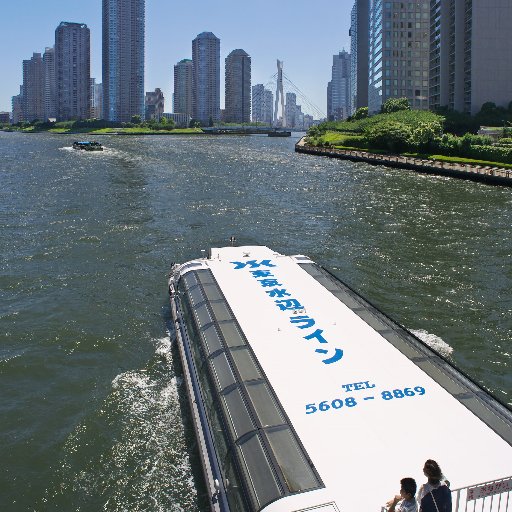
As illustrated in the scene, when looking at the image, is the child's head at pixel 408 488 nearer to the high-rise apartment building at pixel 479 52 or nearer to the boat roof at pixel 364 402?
the boat roof at pixel 364 402

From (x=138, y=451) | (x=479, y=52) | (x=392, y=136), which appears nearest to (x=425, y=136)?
(x=392, y=136)

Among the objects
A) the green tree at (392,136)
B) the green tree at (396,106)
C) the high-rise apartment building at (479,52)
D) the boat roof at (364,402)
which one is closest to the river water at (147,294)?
the boat roof at (364,402)

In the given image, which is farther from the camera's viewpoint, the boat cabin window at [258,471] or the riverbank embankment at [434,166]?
the riverbank embankment at [434,166]

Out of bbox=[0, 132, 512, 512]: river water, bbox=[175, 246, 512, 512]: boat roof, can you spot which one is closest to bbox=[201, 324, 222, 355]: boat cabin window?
bbox=[175, 246, 512, 512]: boat roof

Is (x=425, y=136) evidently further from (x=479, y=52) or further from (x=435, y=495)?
(x=435, y=495)

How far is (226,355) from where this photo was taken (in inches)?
442

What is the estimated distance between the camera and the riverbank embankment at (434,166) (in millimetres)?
55612

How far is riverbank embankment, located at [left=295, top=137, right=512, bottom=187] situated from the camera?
182ft

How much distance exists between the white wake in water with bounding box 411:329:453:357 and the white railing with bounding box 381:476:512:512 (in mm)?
9510

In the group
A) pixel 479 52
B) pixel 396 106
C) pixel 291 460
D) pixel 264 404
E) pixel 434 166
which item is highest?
pixel 479 52

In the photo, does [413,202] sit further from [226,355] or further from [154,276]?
[226,355]

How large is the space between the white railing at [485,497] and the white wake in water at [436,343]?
374 inches

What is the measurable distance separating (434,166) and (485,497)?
63.7m

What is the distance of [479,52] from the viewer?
355 feet
